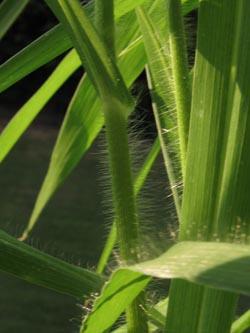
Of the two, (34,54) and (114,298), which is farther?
(34,54)

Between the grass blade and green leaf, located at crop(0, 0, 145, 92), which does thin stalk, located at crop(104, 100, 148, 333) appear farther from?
green leaf, located at crop(0, 0, 145, 92)

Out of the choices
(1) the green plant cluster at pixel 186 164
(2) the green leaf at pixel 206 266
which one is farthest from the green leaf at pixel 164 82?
(2) the green leaf at pixel 206 266

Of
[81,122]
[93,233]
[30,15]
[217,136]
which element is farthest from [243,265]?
[30,15]

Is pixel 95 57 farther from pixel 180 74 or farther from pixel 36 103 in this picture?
pixel 36 103

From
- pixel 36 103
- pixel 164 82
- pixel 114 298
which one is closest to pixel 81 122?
pixel 36 103

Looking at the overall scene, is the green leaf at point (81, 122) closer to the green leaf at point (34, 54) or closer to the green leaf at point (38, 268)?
the green leaf at point (34, 54)
